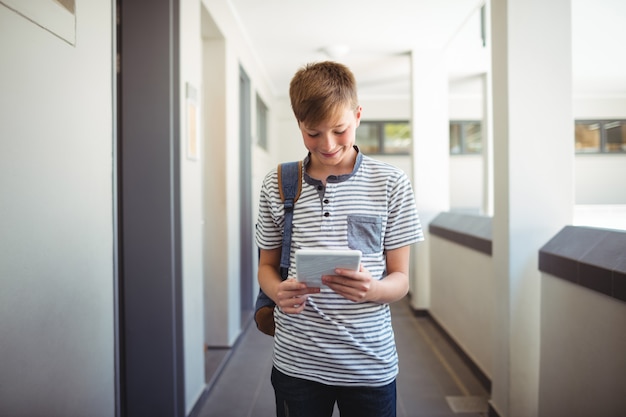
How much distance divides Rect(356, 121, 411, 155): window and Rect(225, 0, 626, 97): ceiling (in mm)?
1559

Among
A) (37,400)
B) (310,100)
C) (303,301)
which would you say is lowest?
(37,400)

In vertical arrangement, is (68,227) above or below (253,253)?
above

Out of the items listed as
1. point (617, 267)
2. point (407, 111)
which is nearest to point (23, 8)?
point (617, 267)

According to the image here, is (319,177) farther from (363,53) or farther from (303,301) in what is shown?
(363,53)

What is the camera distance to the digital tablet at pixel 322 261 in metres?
0.85

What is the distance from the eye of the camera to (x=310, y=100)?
957 mm

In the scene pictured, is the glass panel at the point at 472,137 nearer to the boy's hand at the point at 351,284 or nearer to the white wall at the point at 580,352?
the white wall at the point at 580,352

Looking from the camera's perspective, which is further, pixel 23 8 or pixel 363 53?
pixel 363 53

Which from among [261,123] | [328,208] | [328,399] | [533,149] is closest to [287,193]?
[328,208]

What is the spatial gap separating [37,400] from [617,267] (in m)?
1.79

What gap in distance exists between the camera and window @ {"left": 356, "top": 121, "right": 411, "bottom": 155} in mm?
7148

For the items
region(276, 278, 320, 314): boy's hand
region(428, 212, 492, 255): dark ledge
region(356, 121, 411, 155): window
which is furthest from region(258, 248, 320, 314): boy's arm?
region(356, 121, 411, 155): window

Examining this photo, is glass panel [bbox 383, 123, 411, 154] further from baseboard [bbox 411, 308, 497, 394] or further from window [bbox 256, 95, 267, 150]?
baseboard [bbox 411, 308, 497, 394]

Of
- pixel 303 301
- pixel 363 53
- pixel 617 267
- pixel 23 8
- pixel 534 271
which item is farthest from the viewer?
pixel 363 53
